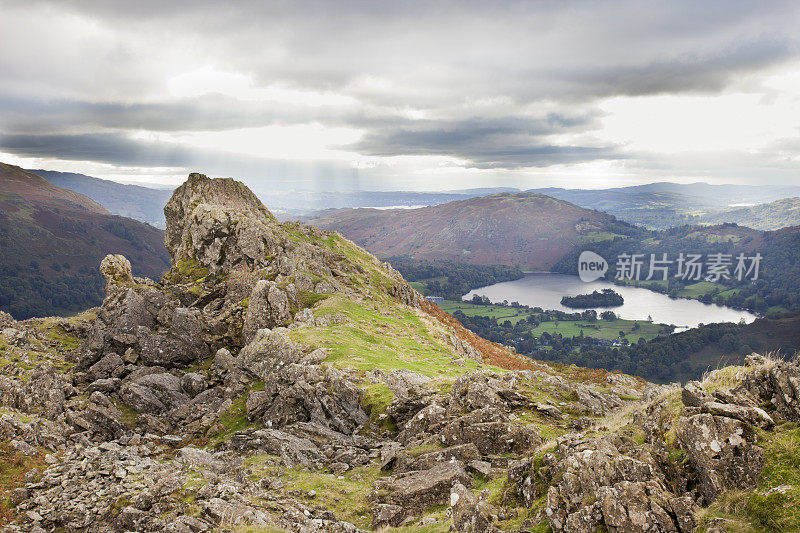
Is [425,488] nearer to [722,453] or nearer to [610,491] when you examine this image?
[610,491]

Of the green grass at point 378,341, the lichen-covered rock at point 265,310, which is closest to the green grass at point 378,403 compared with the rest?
the green grass at point 378,341

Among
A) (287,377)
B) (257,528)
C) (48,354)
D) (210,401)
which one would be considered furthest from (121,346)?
(257,528)

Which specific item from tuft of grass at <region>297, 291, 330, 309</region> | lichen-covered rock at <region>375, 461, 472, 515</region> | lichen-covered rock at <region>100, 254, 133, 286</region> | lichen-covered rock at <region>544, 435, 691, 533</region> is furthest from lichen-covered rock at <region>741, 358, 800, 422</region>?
lichen-covered rock at <region>100, 254, 133, 286</region>

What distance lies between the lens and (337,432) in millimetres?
25062

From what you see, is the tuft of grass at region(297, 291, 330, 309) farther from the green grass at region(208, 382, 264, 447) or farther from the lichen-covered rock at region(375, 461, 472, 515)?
the lichen-covered rock at region(375, 461, 472, 515)

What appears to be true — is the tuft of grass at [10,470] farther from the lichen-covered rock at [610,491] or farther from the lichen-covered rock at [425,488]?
the lichen-covered rock at [610,491]

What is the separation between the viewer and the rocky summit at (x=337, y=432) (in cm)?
1012

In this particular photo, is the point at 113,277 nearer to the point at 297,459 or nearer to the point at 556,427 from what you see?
the point at 297,459

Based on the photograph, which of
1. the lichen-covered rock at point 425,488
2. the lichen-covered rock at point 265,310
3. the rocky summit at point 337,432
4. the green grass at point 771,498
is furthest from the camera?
the lichen-covered rock at point 265,310

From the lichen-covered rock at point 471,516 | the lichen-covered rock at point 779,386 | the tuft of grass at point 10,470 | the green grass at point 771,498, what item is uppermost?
the lichen-covered rock at point 779,386

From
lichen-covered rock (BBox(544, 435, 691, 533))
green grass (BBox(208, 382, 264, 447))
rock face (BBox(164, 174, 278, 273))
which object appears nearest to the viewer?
lichen-covered rock (BBox(544, 435, 691, 533))

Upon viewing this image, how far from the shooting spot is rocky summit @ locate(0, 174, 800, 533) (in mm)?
10117

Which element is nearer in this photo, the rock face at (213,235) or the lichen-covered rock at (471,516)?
the lichen-covered rock at (471,516)

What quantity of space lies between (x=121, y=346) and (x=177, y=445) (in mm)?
18739
